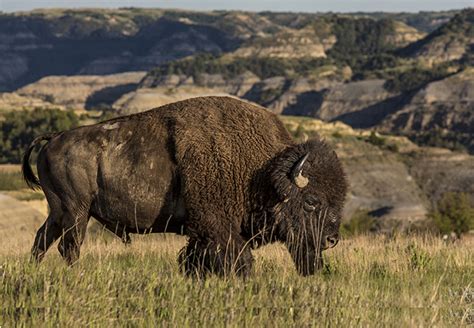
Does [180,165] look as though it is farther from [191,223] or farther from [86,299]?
[86,299]

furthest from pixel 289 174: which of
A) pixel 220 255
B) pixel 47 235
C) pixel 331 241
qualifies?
pixel 47 235

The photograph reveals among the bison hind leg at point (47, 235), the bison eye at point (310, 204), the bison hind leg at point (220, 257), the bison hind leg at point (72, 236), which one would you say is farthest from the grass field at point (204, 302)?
the bison hind leg at point (47, 235)

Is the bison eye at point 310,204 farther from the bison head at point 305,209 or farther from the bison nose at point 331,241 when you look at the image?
the bison nose at point 331,241

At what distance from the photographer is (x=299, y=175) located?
9766mm

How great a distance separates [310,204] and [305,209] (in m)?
0.08

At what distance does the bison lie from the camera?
31.5ft

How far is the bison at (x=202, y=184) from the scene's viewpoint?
9594mm

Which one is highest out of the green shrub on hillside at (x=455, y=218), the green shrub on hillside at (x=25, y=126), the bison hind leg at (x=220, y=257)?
the bison hind leg at (x=220, y=257)

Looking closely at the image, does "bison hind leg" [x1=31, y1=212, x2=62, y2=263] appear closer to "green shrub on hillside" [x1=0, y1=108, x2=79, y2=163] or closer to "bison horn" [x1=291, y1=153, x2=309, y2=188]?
"bison horn" [x1=291, y1=153, x2=309, y2=188]

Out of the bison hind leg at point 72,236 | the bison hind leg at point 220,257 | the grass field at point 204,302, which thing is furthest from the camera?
the bison hind leg at point 72,236

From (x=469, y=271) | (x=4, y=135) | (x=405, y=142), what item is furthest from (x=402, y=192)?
(x=469, y=271)

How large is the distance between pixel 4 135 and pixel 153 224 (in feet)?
482

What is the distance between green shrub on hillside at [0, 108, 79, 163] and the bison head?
136156 mm

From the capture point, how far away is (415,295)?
26.1 ft
